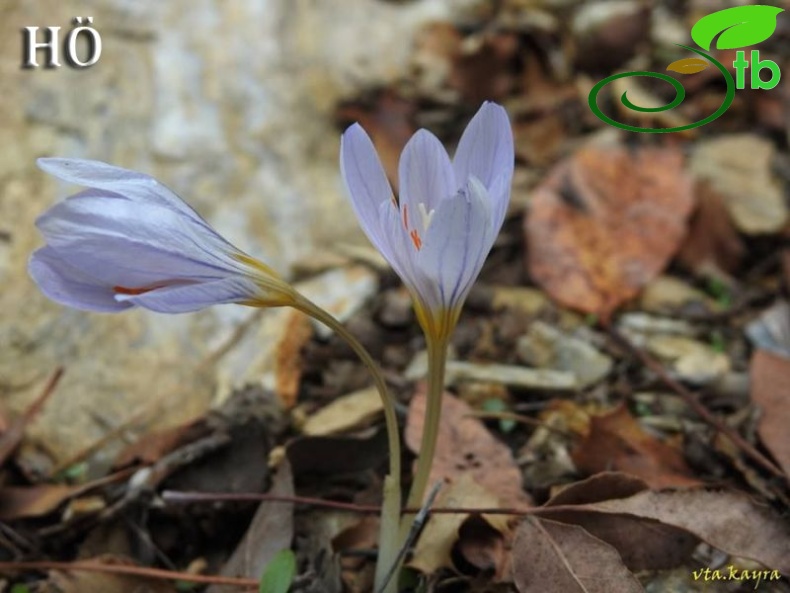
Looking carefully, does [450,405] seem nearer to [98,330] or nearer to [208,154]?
[98,330]

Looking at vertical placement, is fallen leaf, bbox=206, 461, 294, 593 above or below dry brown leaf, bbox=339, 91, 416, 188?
below

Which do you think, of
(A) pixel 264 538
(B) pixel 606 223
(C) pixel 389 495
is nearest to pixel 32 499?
(A) pixel 264 538

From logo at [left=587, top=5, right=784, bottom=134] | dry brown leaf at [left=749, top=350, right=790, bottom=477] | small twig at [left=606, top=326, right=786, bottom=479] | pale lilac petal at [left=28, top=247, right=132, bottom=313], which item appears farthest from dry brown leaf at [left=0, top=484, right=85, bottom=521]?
logo at [left=587, top=5, right=784, bottom=134]

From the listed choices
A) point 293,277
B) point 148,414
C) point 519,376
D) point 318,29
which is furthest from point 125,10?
point 519,376

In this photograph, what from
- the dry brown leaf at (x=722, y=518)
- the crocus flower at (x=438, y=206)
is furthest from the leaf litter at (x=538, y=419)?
the crocus flower at (x=438, y=206)

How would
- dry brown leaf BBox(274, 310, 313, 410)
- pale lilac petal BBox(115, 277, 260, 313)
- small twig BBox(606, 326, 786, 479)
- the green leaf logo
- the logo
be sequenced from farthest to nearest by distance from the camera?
1. the green leaf logo
2. the logo
3. dry brown leaf BBox(274, 310, 313, 410)
4. small twig BBox(606, 326, 786, 479)
5. pale lilac petal BBox(115, 277, 260, 313)

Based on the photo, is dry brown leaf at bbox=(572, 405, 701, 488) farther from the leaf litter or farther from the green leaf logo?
the green leaf logo

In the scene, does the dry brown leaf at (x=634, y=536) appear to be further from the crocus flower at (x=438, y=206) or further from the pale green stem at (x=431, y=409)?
the crocus flower at (x=438, y=206)

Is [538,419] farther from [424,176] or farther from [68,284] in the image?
[68,284]
